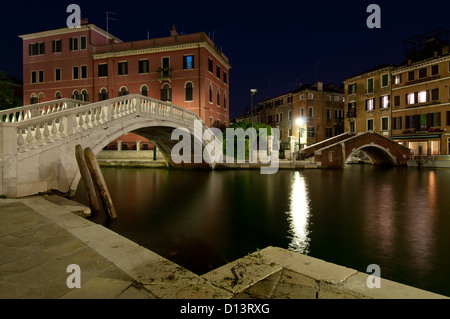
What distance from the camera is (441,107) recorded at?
22.1 meters

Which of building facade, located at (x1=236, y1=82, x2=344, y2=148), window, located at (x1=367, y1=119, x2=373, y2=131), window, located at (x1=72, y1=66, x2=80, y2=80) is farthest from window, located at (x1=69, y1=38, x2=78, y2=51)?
window, located at (x1=367, y1=119, x2=373, y2=131)

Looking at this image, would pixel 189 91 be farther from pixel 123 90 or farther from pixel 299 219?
pixel 299 219

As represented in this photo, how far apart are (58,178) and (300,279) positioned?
6.34 m

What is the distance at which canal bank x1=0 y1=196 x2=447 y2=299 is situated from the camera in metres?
2.05

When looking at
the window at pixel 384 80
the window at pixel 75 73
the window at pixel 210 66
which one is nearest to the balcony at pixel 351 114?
the window at pixel 384 80

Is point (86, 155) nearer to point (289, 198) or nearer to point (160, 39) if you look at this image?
point (289, 198)

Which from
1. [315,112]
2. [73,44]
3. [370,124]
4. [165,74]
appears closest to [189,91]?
[165,74]

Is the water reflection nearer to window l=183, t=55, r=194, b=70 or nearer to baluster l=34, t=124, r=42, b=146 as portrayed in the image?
baluster l=34, t=124, r=42, b=146

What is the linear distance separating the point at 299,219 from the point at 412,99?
930 inches

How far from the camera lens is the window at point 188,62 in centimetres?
2156

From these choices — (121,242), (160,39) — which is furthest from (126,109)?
(160,39)

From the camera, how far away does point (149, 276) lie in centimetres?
226

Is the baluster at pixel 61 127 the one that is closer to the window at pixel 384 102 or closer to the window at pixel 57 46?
the window at pixel 57 46
